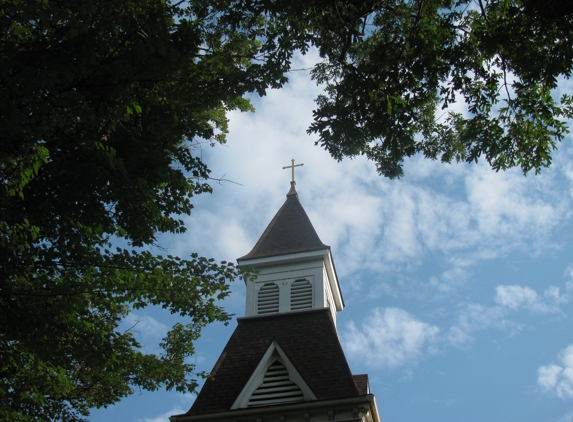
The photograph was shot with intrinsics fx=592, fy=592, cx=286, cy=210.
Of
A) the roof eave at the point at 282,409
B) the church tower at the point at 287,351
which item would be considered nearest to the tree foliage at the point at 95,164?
the church tower at the point at 287,351

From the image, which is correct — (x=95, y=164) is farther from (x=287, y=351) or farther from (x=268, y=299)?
(x=268, y=299)

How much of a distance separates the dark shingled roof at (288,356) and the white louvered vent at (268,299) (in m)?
0.63

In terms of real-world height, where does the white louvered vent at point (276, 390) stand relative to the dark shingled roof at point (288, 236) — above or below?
below

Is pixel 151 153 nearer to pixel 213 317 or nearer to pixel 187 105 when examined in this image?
pixel 187 105

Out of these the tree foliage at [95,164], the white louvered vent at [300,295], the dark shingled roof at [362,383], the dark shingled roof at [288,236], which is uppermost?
the dark shingled roof at [288,236]

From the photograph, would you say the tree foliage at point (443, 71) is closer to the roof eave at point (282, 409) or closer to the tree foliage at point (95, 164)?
the tree foliage at point (95, 164)

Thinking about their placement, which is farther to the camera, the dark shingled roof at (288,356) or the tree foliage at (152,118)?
the dark shingled roof at (288,356)

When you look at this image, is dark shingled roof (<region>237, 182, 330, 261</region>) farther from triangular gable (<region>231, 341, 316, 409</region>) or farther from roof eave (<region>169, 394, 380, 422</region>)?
roof eave (<region>169, 394, 380, 422</region>)

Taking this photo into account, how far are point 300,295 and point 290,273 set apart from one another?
0.92 metres

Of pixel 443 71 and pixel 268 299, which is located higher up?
pixel 268 299

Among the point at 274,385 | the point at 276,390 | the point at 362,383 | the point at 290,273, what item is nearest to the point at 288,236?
the point at 290,273

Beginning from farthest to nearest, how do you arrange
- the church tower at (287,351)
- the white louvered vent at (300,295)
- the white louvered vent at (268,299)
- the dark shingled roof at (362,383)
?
1. the white louvered vent at (268,299)
2. the white louvered vent at (300,295)
3. the dark shingled roof at (362,383)
4. the church tower at (287,351)

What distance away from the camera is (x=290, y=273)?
62.5ft

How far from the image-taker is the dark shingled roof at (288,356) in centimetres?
1412
